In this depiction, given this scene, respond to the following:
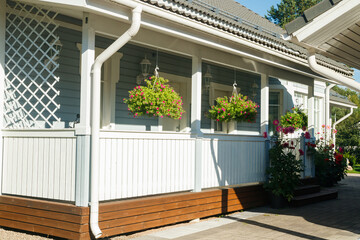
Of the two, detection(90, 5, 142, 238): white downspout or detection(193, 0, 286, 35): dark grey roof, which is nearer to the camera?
detection(90, 5, 142, 238): white downspout

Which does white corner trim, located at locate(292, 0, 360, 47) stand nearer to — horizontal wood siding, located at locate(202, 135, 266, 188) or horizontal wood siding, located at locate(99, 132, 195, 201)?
horizontal wood siding, located at locate(99, 132, 195, 201)

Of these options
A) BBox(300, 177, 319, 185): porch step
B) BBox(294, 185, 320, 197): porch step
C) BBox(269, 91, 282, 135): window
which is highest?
BBox(269, 91, 282, 135): window

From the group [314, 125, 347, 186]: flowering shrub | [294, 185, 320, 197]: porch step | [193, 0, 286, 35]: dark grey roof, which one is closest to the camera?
[294, 185, 320, 197]: porch step

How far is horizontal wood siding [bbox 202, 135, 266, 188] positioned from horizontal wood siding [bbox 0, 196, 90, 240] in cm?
274

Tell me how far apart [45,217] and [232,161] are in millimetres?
3743

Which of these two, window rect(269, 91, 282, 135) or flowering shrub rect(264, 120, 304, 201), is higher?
window rect(269, 91, 282, 135)

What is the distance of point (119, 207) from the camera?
20.5 feet

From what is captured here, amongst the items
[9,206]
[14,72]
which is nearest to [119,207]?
[9,206]

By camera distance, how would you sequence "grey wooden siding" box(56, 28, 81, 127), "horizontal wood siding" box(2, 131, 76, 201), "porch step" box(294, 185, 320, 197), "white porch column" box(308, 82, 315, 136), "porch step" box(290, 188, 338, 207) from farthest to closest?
"white porch column" box(308, 82, 315, 136), "porch step" box(294, 185, 320, 197), "porch step" box(290, 188, 338, 207), "grey wooden siding" box(56, 28, 81, 127), "horizontal wood siding" box(2, 131, 76, 201)

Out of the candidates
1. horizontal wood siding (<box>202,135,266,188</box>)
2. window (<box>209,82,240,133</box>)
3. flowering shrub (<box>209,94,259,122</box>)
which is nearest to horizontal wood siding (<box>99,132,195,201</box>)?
horizontal wood siding (<box>202,135,266,188</box>)

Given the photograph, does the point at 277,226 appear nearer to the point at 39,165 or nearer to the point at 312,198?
the point at 312,198

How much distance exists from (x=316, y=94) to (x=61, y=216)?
13.9 meters

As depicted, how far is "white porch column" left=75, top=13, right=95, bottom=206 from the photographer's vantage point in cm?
587

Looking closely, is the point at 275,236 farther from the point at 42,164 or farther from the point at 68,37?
the point at 68,37
